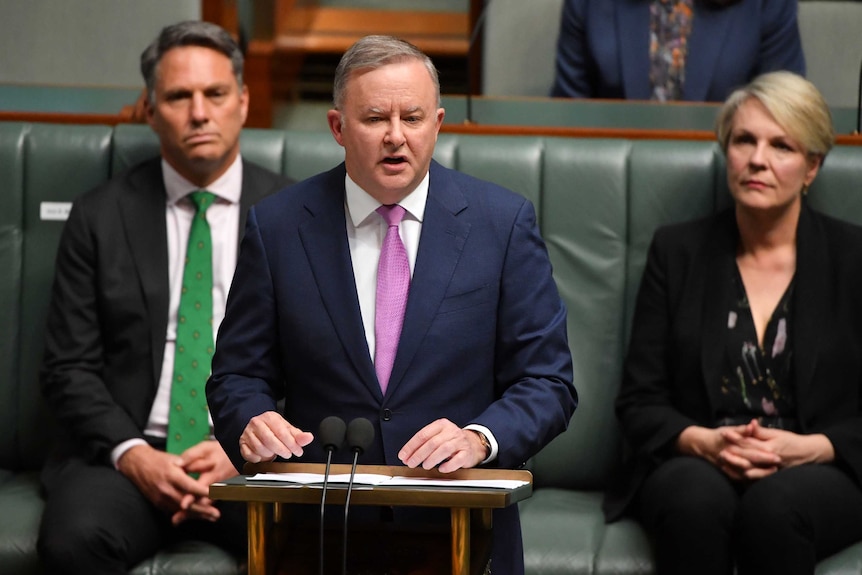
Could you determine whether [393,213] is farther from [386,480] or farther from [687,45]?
[687,45]

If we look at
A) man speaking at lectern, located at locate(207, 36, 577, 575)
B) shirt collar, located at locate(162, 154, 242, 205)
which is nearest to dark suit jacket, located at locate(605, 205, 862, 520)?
man speaking at lectern, located at locate(207, 36, 577, 575)

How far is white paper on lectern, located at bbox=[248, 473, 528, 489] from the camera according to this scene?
1753 millimetres

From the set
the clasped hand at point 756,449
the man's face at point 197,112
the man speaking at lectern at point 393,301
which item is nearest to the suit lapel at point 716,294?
the clasped hand at point 756,449

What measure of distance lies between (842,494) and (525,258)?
997 mm

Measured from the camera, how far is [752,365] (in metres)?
2.88

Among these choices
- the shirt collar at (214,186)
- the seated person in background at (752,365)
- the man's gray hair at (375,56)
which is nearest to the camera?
the man's gray hair at (375,56)

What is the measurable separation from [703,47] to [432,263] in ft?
5.77

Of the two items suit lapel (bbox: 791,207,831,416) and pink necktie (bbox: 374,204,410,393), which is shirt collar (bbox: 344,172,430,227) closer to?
pink necktie (bbox: 374,204,410,393)

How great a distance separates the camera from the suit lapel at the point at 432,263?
82.9 inches

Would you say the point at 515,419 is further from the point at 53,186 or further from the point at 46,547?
the point at 53,186

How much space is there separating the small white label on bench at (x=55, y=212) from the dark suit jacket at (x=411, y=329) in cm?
122

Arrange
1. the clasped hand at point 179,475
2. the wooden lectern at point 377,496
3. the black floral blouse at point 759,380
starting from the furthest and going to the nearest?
the black floral blouse at point 759,380 → the clasped hand at point 179,475 → the wooden lectern at point 377,496

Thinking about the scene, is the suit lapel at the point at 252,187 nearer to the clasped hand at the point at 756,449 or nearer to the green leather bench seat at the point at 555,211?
the green leather bench seat at the point at 555,211

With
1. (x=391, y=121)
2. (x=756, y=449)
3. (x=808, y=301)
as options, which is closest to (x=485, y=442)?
(x=391, y=121)
